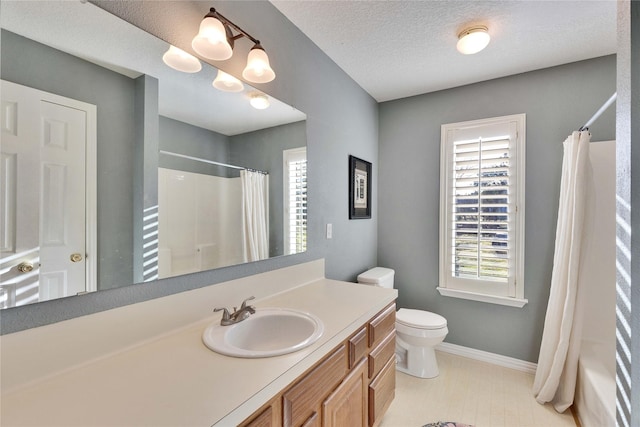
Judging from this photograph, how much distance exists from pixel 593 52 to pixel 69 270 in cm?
326

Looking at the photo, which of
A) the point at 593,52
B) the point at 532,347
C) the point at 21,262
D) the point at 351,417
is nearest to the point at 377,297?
the point at 351,417

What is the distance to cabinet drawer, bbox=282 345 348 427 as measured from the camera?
885 mm

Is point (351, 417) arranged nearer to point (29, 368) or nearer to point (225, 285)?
point (225, 285)

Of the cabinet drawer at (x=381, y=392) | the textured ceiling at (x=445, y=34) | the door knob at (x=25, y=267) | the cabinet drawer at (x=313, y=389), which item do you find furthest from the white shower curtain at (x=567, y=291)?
the door knob at (x=25, y=267)

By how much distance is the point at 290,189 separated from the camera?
174 centimetres

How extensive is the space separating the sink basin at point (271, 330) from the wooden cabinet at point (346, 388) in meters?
0.17

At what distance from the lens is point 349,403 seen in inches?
48.6

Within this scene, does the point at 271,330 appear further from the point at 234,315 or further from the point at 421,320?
the point at 421,320

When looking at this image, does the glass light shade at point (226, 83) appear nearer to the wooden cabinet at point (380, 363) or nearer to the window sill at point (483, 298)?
the wooden cabinet at point (380, 363)

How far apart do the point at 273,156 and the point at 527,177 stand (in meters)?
2.07

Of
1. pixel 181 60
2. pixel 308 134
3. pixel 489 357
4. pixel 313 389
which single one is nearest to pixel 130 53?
pixel 181 60

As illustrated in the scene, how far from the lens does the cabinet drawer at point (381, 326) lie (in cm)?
143

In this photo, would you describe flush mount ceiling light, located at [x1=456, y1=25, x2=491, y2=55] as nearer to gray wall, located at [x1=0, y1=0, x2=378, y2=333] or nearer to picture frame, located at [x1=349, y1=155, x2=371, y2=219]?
gray wall, located at [x1=0, y1=0, x2=378, y2=333]

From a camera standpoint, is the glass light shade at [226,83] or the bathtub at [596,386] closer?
the glass light shade at [226,83]
